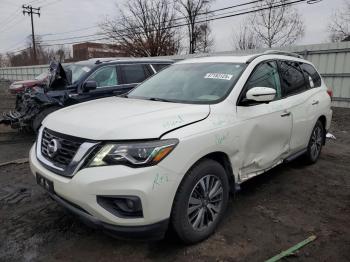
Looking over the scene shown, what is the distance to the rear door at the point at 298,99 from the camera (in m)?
4.23

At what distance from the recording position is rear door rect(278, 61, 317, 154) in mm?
4227

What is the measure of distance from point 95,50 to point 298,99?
36231 millimetres

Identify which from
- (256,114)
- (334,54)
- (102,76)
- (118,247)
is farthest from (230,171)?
(334,54)

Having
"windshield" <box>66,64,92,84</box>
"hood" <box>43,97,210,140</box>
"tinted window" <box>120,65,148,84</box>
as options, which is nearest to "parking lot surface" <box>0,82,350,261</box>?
"hood" <box>43,97,210,140</box>

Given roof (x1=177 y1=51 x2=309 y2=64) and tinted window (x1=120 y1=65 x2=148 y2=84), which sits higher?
roof (x1=177 y1=51 x2=309 y2=64)

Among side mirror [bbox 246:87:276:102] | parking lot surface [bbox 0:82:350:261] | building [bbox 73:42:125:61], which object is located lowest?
parking lot surface [bbox 0:82:350:261]

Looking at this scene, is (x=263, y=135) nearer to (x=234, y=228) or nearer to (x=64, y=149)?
(x=234, y=228)

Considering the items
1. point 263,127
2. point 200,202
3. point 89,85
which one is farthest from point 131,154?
point 89,85

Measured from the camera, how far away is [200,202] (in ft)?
9.55

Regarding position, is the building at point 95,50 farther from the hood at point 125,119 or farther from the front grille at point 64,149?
the front grille at point 64,149

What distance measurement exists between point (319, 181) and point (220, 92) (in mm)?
2365

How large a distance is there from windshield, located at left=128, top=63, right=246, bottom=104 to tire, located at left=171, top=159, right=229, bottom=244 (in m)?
0.75

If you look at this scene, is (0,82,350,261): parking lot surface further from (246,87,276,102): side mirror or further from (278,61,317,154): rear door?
(246,87,276,102): side mirror

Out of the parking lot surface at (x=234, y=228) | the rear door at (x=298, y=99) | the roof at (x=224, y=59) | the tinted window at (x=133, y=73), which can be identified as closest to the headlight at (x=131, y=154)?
the parking lot surface at (x=234, y=228)
